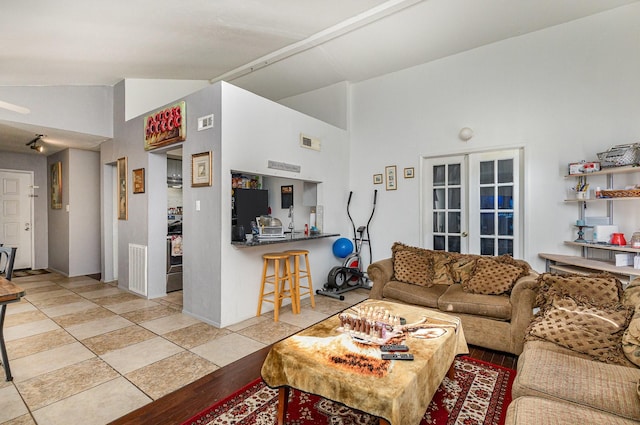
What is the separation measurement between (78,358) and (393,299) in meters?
3.09

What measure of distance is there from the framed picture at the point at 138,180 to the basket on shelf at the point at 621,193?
230 inches

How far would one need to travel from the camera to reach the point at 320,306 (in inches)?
172

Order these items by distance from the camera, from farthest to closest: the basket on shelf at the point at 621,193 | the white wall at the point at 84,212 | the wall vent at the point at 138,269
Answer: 1. the white wall at the point at 84,212
2. the wall vent at the point at 138,269
3. the basket on shelf at the point at 621,193

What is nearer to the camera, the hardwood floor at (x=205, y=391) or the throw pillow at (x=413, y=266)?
the hardwood floor at (x=205, y=391)

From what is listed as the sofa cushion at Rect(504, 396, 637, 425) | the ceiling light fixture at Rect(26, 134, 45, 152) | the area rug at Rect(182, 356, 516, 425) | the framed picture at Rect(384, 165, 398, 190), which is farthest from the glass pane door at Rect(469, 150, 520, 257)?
the ceiling light fixture at Rect(26, 134, 45, 152)

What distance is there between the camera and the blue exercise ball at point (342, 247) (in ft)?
17.0

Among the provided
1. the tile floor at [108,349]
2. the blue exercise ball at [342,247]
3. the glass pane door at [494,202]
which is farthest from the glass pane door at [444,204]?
the tile floor at [108,349]

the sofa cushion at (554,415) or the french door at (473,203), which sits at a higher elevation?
the french door at (473,203)

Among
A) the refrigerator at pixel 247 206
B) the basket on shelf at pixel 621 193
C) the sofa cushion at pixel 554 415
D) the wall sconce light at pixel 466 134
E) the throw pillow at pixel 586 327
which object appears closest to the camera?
the sofa cushion at pixel 554 415

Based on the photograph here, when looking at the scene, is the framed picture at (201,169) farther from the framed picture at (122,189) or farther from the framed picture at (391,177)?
the framed picture at (391,177)

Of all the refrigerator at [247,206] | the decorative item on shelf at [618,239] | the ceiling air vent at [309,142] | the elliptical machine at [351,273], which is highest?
the ceiling air vent at [309,142]

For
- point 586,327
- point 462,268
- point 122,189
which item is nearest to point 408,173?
point 462,268

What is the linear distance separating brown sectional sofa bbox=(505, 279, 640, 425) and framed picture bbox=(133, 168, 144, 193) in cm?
492

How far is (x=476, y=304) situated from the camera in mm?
3041
